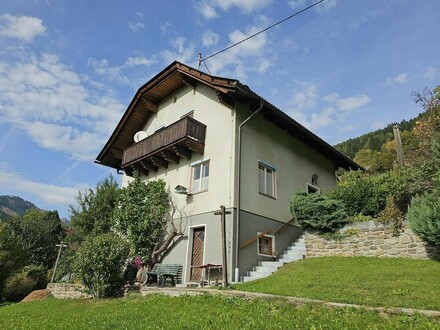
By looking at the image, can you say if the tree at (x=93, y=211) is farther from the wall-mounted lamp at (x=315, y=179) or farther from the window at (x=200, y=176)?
the wall-mounted lamp at (x=315, y=179)

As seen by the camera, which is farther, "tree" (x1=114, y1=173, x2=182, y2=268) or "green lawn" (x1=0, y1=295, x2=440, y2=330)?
"tree" (x1=114, y1=173, x2=182, y2=268)

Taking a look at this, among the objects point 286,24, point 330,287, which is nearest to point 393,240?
point 330,287

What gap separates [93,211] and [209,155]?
9.89 m

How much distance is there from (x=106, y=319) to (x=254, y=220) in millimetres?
7309

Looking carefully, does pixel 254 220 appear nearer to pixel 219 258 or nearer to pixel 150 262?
pixel 219 258

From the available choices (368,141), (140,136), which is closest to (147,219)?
(140,136)

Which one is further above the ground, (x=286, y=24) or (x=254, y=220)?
(x=286, y=24)

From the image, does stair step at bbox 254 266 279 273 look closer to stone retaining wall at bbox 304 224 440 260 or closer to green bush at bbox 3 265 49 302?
stone retaining wall at bbox 304 224 440 260

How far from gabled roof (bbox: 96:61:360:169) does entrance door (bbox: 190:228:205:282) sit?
18.7 ft

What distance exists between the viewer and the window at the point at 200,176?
49.2 feet

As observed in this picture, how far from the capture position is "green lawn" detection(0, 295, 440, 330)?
5777 mm

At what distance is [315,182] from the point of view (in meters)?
18.9

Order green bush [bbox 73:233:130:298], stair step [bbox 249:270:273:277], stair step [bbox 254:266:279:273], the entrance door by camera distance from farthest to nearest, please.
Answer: the entrance door < green bush [bbox 73:233:130:298] < stair step [bbox 254:266:279:273] < stair step [bbox 249:270:273:277]

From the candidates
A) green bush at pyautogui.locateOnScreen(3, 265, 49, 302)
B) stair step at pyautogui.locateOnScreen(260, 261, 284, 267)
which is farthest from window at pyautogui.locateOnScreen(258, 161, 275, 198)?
green bush at pyautogui.locateOnScreen(3, 265, 49, 302)
